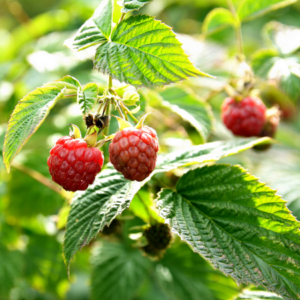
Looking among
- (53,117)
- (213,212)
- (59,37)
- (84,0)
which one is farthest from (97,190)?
(84,0)

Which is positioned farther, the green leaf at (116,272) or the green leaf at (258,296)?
the green leaf at (116,272)

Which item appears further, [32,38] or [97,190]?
[32,38]

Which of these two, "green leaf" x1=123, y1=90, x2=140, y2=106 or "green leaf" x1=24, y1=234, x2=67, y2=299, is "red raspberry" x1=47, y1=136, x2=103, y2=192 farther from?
"green leaf" x1=24, y1=234, x2=67, y2=299

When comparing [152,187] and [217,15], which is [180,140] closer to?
[152,187]

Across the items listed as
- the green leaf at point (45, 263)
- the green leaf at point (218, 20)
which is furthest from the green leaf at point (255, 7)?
the green leaf at point (45, 263)

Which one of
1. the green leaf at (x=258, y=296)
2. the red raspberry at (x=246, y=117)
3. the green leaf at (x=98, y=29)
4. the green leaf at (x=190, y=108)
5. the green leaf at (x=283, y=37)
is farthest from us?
the green leaf at (x=283, y=37)

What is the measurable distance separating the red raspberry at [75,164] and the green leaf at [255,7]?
1115mm

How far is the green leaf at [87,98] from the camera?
31.3 inches

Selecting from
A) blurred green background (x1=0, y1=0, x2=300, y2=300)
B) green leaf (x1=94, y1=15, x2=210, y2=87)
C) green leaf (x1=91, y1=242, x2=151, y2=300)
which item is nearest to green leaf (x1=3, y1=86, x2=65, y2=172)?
green leaf (x1=94, y1=15, x2=210, y2=87)

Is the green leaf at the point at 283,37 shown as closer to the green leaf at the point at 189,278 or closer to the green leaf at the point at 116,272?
the green leaf at the point at 189,278

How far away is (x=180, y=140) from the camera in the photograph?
1418 millimetres

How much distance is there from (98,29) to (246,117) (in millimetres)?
691

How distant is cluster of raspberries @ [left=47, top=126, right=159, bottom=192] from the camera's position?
799 millimetres

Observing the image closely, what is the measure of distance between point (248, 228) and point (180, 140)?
0.60 m
